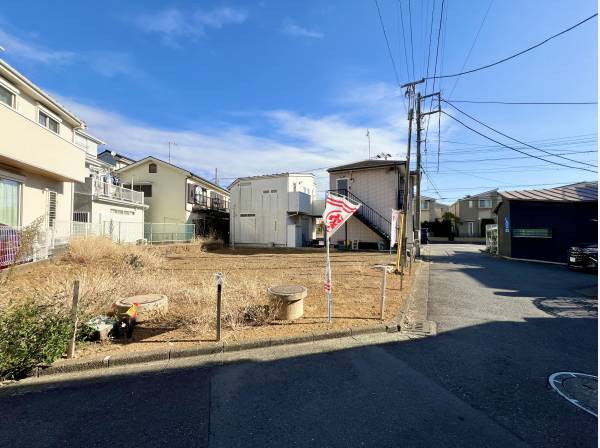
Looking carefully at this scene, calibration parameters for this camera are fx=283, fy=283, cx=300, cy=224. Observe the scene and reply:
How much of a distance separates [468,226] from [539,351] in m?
42.8

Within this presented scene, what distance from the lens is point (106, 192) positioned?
1805 cm

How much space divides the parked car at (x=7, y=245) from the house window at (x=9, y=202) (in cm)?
146

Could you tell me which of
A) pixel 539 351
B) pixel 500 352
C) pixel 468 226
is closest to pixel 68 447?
pixel 500 352

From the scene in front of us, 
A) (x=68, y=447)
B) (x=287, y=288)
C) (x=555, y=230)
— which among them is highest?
(x=555, y=230)

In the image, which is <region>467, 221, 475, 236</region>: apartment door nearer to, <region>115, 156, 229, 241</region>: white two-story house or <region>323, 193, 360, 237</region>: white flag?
<region>115, 156, 229, 241</region>: white two-story house

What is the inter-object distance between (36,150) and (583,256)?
21566 millimetres

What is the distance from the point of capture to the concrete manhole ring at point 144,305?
4.65 meters

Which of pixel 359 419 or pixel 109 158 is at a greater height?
pixel 109 158

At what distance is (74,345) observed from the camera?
12.6 feet

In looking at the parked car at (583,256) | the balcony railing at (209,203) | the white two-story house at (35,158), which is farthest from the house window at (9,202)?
the parked car at (583,256)

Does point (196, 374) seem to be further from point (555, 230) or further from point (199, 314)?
point (555, 230)

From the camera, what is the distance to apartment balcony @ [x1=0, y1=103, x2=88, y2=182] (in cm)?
835

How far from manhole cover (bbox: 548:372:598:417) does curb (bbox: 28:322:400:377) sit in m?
2.33

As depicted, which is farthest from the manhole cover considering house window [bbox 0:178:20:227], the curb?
house window [bbox 0:178:20:227]
